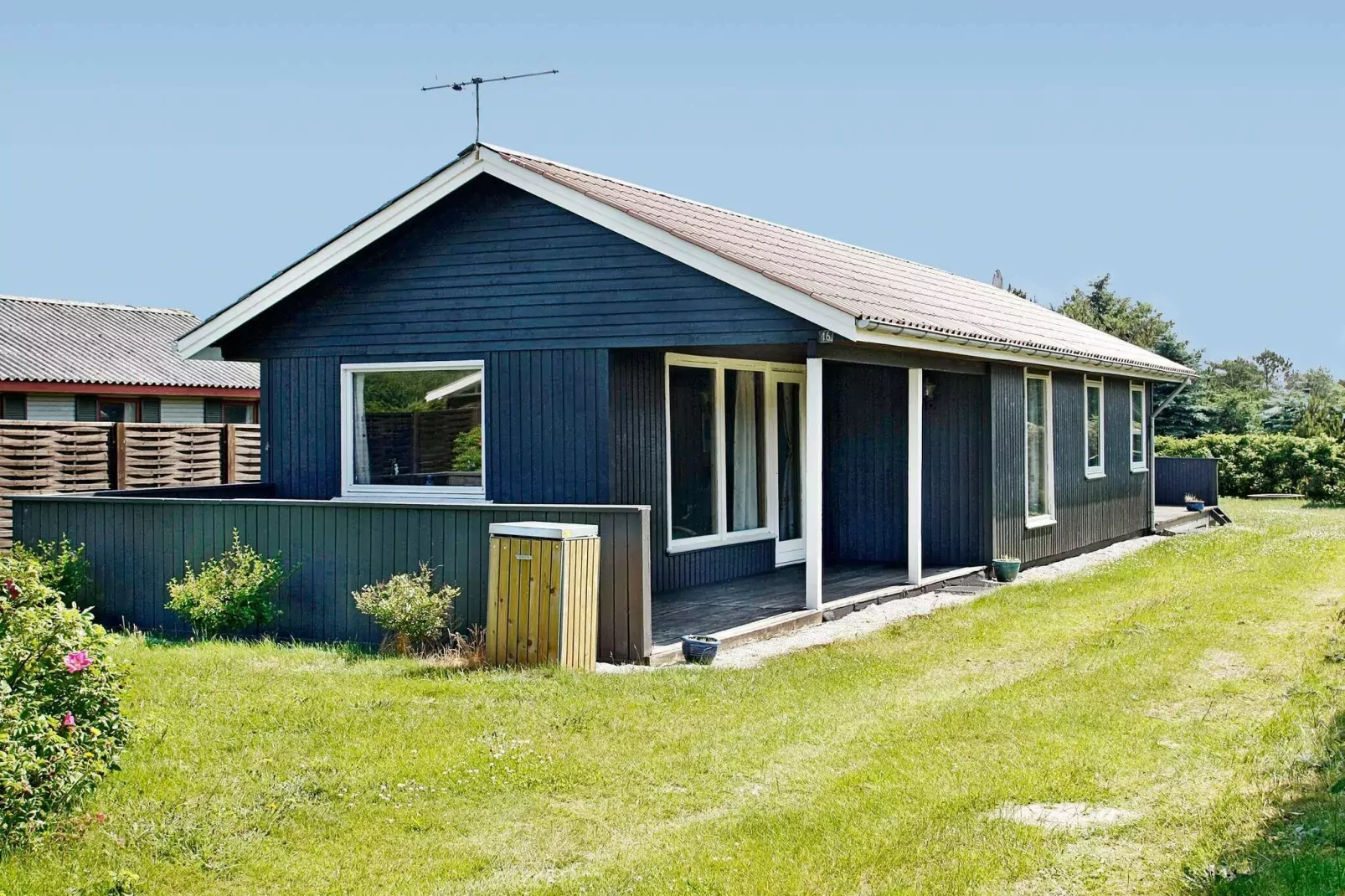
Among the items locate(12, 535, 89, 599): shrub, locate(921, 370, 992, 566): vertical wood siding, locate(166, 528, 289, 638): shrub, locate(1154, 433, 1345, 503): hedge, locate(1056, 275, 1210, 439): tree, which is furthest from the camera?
locate(1056, 275, 1210, 439): tree

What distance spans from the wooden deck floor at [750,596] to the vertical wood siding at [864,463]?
15.7 inches

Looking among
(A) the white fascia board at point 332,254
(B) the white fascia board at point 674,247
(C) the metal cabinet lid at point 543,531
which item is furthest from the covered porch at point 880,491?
(C) the metal cabinet lid at point 543,531

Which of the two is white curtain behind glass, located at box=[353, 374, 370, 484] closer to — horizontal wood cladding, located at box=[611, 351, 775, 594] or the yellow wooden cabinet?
horizontal wood cladding, located at box=[611, 351, 775, 594]

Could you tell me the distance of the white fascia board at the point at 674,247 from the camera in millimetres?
10688

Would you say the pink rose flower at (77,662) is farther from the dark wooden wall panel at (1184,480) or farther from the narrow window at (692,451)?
the dark wooden wall panel at (1184,480)

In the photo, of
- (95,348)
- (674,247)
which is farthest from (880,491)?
(95,348)

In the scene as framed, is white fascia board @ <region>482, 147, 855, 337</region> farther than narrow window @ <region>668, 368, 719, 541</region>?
No

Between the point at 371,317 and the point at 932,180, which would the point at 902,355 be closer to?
the point at 371,317

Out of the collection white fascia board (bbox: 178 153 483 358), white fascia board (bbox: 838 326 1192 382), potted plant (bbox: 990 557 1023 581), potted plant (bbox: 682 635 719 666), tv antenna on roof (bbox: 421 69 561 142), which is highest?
tv antenna on roof (bbox: 421 69 561 142)

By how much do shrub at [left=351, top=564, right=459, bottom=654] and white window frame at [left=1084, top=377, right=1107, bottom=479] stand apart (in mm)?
10241

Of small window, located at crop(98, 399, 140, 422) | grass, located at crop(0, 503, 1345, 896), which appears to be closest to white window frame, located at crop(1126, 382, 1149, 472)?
A: grass, located at crop(0, 503, 1345, 896)

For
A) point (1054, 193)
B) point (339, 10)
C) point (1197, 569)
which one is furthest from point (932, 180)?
point (1197, 569)

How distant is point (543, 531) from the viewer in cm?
897

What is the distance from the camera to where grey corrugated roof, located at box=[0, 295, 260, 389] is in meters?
28.8
